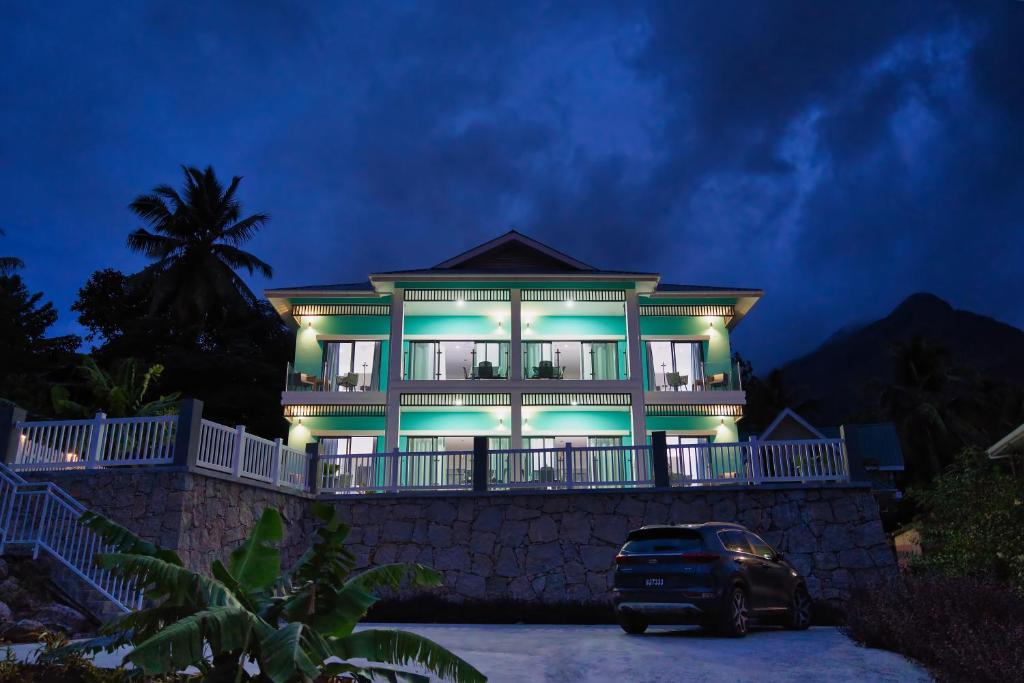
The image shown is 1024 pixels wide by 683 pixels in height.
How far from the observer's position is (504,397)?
24.4 metres

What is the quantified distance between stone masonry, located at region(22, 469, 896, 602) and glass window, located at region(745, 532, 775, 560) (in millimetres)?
3711

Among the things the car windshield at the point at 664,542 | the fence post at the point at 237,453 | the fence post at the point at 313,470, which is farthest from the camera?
the fence post at the point at 313,470

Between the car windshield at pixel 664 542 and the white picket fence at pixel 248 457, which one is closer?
the car windshield at pixel 664 542

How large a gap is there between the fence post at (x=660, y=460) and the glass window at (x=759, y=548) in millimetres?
4137

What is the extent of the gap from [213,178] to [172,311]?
7514 millimetres

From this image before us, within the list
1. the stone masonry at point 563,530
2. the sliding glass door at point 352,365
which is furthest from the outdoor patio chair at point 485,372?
the stone masonry at point 563,530

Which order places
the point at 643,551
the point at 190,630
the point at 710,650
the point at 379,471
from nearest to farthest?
1. the point at 190,630
2. the point at 710,650
3. the point at 643,551
4. the point at 379,471

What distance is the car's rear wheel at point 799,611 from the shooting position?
1264 cm

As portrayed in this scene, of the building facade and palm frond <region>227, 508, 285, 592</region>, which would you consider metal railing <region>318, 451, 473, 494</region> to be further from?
palm frond <region>227, 508, 285, 592</region>

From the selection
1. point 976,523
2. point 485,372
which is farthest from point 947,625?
point 485,372

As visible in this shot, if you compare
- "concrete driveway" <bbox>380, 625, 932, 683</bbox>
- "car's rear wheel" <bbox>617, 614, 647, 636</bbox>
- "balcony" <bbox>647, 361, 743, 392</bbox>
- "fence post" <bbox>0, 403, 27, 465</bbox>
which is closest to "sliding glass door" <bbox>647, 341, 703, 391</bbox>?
"balcony" <bbox>647, 361, 743, 392</bbox>

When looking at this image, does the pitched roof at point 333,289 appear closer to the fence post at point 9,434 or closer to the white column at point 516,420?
the white column at point 516,420

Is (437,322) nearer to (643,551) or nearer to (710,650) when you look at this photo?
(643,551)

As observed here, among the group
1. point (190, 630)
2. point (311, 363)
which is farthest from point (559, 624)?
point (311, 363)
